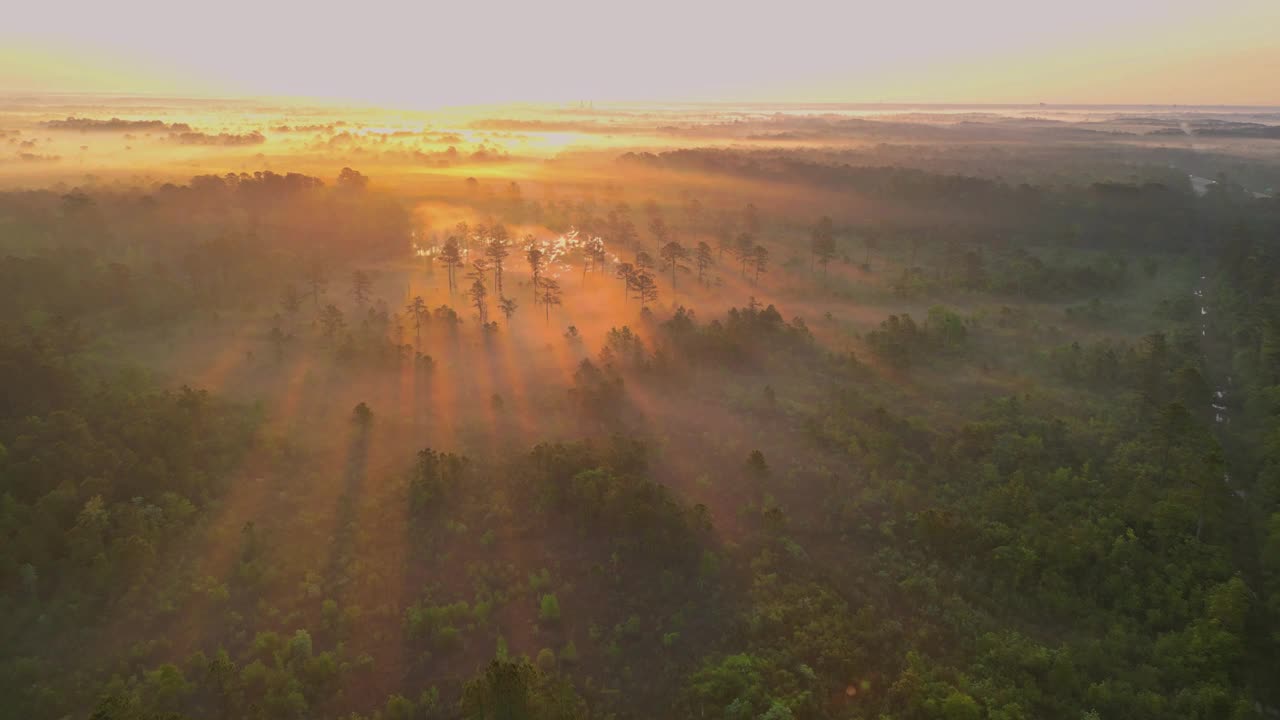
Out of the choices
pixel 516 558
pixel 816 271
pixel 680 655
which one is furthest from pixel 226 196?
pixel 680 655

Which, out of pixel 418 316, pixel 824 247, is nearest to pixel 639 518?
pixel 418 316

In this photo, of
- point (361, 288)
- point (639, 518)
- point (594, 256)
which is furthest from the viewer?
point (594, 256)

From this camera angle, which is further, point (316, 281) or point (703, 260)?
point (703, 260)

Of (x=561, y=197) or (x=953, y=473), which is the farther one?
(x=561, y=197)

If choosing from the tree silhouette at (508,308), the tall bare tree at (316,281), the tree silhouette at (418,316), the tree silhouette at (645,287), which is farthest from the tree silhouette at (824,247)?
the tall bare tree at (316,281)

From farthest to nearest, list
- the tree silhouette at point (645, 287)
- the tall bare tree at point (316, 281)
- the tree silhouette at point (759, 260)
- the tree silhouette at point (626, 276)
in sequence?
the tree silhouette at point (759, 260) → the tree silhouette at point (626, 276) → the tall bare tree at point (316, 281) → the tree silhouette at point (645, 287)

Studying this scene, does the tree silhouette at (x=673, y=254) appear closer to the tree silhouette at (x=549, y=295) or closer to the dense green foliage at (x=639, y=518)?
the tree silhouette at (x=549, y=295)

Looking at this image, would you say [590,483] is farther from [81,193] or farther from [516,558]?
[81,193]

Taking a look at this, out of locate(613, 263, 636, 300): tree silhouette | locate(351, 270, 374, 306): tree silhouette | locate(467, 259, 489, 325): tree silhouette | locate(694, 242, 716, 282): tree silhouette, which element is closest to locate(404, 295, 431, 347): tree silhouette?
locate(467, 259, 489, 325): tree silhouette

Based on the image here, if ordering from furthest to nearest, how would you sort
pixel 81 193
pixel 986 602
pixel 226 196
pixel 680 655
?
pixel 226 196
pixel 81 193
pixel 986 602
pixel 680 655

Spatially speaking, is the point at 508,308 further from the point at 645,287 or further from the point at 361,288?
A: the point at 361,288

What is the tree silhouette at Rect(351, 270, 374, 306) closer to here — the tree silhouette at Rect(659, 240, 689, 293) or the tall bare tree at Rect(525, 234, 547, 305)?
the tall bare tree at Rect(525, 234, 547, 305)
